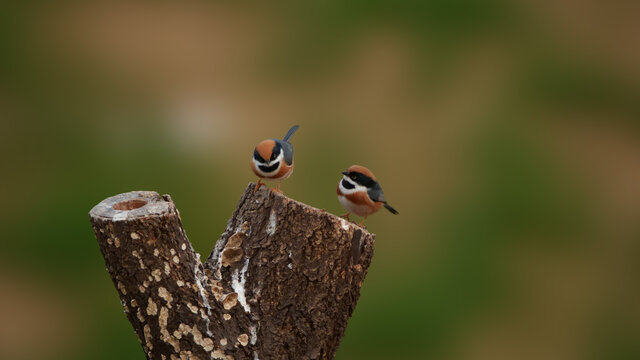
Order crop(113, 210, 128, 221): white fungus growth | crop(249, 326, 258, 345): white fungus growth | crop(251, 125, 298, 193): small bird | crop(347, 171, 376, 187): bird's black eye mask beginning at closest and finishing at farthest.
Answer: crop(113, 210, 128, 221): white fungus growth → crop(249, 326, 258, 345): white fungus growth → crop(251, 125, 298, 193): small bird → crop(347, 171, 376, 187): bird's black eye mask

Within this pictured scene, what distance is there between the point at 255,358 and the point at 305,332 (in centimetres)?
26

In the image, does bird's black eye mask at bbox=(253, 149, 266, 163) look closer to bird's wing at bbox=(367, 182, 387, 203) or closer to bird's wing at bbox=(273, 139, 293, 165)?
bird's wing at bbox=(273, 139, 293, 165)

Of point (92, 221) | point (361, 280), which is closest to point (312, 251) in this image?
point (361, 280)

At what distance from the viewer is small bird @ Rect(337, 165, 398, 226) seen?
3.19 m

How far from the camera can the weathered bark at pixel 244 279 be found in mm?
2451

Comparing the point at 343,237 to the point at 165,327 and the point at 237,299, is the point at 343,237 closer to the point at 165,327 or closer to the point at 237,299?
the point at 237,299

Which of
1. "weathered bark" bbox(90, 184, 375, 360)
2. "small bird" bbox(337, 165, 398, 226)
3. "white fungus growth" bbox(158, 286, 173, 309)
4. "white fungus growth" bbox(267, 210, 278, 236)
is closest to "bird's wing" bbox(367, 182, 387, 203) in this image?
"small bird" bbox(337, 165, 398, 226)

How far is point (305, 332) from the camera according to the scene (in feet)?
8.68

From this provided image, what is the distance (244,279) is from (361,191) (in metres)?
0.89

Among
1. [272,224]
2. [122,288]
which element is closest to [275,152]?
[272,224]

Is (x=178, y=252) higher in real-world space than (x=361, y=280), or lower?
higher

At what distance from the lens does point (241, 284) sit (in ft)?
8.75

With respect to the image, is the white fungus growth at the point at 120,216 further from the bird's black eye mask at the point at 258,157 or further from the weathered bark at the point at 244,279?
the bird's black eye mask at the point at 258,157

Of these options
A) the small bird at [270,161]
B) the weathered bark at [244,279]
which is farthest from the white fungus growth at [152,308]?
the small bird at [270,161]
